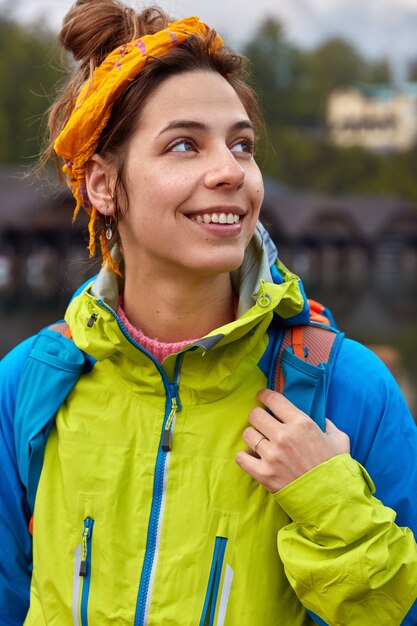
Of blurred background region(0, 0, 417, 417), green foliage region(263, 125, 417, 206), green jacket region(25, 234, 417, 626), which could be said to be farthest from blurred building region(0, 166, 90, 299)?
green jacket region(25, 234, 417, 626)

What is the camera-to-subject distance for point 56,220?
33625 mm

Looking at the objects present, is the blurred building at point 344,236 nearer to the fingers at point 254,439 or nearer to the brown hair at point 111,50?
the brown hair at point 111,50

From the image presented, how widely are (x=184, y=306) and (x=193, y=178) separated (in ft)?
0.98

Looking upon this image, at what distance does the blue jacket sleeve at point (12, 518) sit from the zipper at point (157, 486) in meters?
0.31

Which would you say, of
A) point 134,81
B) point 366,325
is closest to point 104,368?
point 134,81

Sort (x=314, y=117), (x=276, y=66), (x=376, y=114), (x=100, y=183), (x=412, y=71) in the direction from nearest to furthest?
1. (x=100, y=183)
2. (x=276, y=66)
3. (x=314, y=117)
4. (x=376, y=114)
5. (x=412, y=71)

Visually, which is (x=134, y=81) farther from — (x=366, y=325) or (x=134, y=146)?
(x=366, y=325)

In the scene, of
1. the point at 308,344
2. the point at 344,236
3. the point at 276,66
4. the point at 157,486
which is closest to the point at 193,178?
the point at 308,344

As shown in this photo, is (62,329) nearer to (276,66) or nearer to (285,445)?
(285,445)

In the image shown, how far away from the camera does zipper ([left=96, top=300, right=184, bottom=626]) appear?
5.44ft

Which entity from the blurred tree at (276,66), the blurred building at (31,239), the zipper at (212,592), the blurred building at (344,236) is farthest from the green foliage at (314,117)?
the zipper at (212,592)

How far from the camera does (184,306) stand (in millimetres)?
1845

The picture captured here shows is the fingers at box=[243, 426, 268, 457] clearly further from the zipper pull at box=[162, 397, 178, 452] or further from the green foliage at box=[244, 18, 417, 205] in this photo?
the green foliage at box=[244, 18, 417, 205]

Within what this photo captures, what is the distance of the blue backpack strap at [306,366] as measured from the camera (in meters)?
1.66
